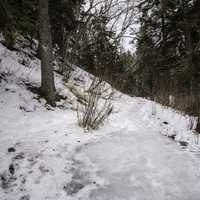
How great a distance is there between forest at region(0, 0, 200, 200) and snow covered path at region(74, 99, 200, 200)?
2cm

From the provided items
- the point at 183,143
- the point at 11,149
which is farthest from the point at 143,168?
the point at 11,149

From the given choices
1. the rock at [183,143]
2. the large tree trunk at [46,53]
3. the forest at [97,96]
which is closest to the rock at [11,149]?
the forest at [97,96]

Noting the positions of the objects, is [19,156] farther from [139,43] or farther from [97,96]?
[139,43]

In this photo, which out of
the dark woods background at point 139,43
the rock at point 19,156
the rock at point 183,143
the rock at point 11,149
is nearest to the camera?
the rock at point 19,156

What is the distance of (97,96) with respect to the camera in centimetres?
495

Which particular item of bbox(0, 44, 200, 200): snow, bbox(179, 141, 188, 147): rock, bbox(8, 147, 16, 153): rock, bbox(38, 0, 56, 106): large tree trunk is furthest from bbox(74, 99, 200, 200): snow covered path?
bbox(38, 0, 56, 106): large tree trunk

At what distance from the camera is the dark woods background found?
6.39 meters

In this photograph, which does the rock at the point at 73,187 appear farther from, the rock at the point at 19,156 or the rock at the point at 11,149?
the rock at the point at 11,149

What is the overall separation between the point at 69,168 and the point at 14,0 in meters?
4.10

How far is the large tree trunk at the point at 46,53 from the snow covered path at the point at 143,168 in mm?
1972

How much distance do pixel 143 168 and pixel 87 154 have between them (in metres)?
0.84

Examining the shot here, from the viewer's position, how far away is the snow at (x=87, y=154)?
2.82 meters

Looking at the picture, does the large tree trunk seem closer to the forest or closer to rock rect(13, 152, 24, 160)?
the forest

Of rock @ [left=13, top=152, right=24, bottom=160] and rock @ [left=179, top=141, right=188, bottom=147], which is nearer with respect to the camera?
rock @ [left=13, top=152, right=24, bottom=160]
